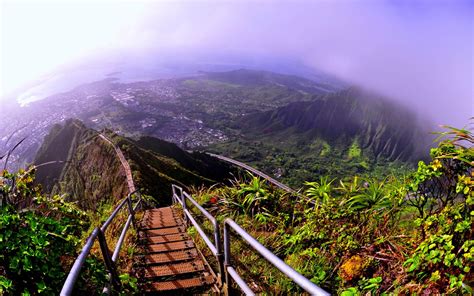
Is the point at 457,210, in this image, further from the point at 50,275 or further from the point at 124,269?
the point at 124,269

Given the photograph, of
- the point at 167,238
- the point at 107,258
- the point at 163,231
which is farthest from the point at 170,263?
the point at 163,231

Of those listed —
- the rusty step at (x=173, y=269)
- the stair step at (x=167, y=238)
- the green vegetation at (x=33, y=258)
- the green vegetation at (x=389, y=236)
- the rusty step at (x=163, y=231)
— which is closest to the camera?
the green vegetation at (x=33, y=258)

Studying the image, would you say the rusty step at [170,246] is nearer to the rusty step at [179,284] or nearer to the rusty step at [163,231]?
the rusty step at [163,231]

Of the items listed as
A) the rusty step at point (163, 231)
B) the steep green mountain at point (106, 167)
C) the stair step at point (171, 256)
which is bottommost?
the steep green mountain at point (106, 167)

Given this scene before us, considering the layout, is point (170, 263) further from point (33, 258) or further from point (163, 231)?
point (33, 258)

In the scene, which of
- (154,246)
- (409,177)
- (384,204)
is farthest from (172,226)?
(409,177)

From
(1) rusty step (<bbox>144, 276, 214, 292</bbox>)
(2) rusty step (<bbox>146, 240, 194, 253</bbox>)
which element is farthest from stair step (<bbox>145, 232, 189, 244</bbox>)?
(1) rusty step (<bbox>144, 276, 214, 292</bbox>)

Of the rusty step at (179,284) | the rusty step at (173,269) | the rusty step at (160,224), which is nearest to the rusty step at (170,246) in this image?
the rusty step at (173,269)

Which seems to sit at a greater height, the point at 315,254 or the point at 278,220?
the point at 315,254
